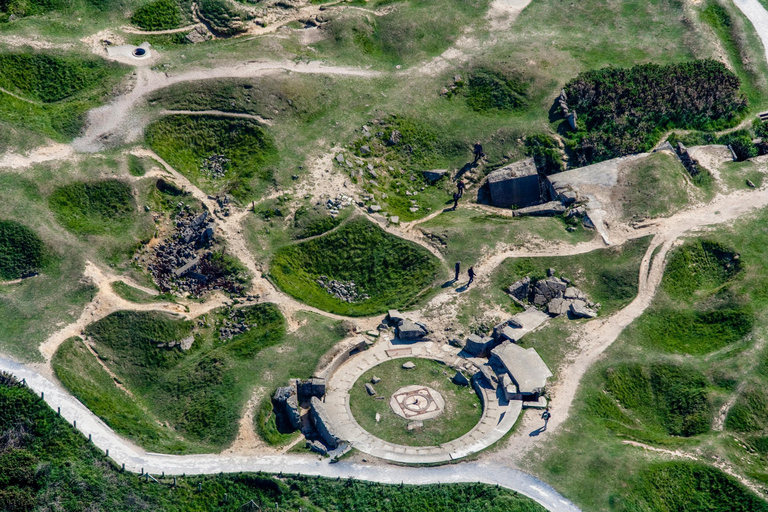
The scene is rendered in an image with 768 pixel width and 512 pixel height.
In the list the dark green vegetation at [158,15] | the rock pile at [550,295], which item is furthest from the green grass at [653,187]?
the dark green vegetation at [158,15]

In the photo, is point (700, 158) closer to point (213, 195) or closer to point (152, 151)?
point (213, 195)

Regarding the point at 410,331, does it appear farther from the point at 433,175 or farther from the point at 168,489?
the point at 168,489

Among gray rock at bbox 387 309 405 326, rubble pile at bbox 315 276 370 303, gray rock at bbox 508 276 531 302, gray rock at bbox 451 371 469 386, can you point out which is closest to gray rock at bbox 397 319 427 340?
gray rock at bbox 387 309 405 326

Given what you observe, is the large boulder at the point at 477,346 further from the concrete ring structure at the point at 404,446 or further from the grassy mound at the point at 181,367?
the grassy mound at the point at 181,367

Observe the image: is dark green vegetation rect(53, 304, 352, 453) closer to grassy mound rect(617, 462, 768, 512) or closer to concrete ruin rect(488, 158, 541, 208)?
concrete ruin rect(488, 158, 541, 208)

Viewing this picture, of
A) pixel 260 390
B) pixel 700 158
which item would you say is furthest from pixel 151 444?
pixel 700 158

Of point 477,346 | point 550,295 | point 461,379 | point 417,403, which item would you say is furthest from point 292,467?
point 550,295

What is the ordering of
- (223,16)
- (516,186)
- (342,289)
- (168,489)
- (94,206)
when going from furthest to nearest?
(223,16) < (516,186) < (94,206) < (342,289) < (168,489)
